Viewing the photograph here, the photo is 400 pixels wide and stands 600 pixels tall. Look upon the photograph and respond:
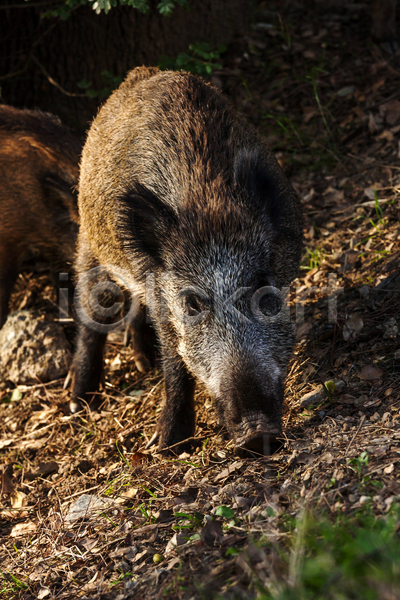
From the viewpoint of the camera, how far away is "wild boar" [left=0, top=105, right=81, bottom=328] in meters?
4.99

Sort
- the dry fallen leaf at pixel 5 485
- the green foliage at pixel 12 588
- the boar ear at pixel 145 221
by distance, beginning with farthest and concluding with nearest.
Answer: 1. the dry fallen leaf at pixel 5 485
2. the boar ear at pixel 145 221
3. the green foliage at pixel 12 588

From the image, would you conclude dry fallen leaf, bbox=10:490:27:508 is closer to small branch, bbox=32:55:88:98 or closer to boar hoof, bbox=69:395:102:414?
boar hoof, bbox=69:395:102:414

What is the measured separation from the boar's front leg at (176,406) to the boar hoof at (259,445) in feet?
2.81

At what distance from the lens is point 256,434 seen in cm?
275

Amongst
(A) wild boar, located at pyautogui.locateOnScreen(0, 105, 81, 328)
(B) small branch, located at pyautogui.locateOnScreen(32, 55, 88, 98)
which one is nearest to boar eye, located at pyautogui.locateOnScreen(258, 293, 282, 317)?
(A) wild boar, located at pyautogui.locateOnScreen(0, 105, 81, 328)

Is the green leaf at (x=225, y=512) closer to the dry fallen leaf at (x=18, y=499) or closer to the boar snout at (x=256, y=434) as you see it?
the boar snout at (x=256, y=434)

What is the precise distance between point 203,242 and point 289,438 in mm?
1187

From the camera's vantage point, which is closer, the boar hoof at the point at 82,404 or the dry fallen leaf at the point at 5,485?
the dry fallen leaf at the point at 5,485

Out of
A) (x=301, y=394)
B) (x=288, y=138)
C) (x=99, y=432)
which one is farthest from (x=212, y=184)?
(x=288, y=138)

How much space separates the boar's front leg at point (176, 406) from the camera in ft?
12.1

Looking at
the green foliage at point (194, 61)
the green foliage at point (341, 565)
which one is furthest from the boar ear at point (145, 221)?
the green foliage at point (194, 61)

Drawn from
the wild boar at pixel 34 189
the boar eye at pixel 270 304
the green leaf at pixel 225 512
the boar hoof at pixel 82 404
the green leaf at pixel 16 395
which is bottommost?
the green leaf at pixel 225 512

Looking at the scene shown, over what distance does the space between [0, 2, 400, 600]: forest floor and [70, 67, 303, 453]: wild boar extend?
0.34m

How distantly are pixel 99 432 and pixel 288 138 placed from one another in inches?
135
